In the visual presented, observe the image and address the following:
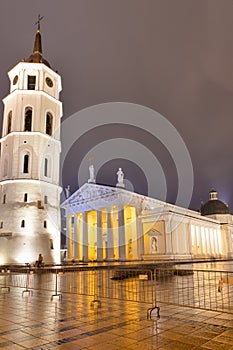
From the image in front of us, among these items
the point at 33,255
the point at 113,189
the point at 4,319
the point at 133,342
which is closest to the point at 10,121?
the point at 33,255

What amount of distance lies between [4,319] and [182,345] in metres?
4.28

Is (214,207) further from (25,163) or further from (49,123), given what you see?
(25,163)

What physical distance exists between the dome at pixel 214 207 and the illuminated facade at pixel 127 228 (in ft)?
65.7

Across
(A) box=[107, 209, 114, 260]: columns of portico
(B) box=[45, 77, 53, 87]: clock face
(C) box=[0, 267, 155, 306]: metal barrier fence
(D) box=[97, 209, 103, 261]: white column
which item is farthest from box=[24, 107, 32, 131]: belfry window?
(D) box=[97, 209, 103, 261]: white column

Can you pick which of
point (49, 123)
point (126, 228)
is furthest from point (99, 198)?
point (49, 123)

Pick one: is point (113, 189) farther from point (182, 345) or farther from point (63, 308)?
point (182, 345)

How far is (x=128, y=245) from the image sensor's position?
1994 inches

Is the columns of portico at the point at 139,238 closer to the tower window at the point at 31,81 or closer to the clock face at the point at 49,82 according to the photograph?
the clock face at the point at 49,82

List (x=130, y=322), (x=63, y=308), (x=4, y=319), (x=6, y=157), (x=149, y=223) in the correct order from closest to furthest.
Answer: (x=130, y=322), (x=4, y=319), (x=63, y=308), (x=6, y=157), (x=149, y=223)

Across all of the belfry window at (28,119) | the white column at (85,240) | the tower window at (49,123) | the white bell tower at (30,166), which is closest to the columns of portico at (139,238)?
the white column at (85,240)

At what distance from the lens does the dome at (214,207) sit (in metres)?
81.2

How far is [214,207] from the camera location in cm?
8244

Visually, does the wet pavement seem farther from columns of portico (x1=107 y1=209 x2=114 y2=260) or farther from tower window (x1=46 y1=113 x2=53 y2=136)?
columns of portico (x1=107 y1=209 x2=114 y2=260)

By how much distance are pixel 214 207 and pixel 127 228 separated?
39855 mm
